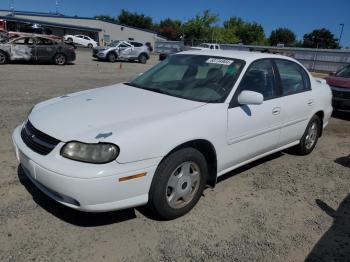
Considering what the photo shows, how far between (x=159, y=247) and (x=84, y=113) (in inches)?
57.5

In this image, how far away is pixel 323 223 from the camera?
3.75m

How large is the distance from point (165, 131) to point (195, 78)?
1298 millimetres

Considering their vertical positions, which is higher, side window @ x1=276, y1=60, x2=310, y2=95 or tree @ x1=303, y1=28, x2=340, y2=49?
tree @ x1=303, y1=28, x2=340, y2=49

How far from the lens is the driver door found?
3939mm

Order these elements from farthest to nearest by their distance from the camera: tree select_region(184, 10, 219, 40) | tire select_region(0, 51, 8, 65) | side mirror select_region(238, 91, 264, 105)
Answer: tree select_region(184, 10, 219, 40)
tire select_region(0, 51, 8, 65)
side mirror select_region(238, 91, 264, 105)

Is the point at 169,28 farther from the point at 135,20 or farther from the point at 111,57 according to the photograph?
the point at 111,57

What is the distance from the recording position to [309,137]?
5.69 m

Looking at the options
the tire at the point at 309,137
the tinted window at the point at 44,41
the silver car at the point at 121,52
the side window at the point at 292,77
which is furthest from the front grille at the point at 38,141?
the silver car at the point at 121,52

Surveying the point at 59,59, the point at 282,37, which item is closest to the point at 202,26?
the point at 282,37

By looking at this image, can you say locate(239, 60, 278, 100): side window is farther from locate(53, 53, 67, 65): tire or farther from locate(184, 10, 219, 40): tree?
locate(184, 10, 219, 40): tree

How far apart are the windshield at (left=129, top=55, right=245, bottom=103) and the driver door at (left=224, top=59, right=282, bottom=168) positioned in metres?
0.17

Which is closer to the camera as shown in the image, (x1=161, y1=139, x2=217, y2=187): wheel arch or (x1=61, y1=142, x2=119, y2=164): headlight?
(x1=61, y1=142, x2=119, y2=164): headlight

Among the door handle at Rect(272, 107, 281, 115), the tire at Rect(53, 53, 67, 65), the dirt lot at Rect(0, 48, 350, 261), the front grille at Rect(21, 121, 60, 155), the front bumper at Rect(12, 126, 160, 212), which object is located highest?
the door handle at Rect(272, 107, 281, 115)

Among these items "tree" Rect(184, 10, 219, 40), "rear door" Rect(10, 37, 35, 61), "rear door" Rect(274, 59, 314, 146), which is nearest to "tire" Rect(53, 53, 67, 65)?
"rear door" Rect(10, 37, 35, 61)
